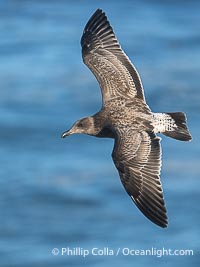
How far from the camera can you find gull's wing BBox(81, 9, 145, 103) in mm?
14648

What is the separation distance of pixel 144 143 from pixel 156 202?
0.67m

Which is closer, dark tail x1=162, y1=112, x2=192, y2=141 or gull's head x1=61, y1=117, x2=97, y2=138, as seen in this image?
dark tail x1=162, y1=112, x2=192, y2=141

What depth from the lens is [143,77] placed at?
81.5 ft

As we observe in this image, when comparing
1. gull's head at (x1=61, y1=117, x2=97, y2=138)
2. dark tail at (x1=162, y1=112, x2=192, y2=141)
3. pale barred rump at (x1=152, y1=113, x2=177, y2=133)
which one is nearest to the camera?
pale barred rump at (x1=152, y1=113, x2=177, y2=133)

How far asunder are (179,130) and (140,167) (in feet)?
2.79

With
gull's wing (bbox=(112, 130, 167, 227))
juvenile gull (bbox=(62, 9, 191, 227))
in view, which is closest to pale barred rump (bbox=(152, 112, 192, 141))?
juvenile gull (bbox=(62, 9, 191, 227))

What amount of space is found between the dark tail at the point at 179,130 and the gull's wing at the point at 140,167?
1.43 ft

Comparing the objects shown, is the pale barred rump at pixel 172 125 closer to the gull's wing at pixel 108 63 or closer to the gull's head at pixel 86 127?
the gull's wing at pixel 108 63

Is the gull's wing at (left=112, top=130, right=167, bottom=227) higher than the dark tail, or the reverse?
the dark tail

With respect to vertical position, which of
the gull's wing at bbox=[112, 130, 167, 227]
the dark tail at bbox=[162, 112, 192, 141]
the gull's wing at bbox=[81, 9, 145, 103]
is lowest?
the gull's wing at bbox=[112, 130, 167, 227]

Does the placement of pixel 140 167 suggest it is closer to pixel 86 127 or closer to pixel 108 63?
pixel 86 127

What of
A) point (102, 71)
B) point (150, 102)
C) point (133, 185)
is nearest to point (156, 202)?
point (133, 185)

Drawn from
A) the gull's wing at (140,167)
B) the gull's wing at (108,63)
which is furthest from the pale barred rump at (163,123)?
the gull's wing at (108,63)

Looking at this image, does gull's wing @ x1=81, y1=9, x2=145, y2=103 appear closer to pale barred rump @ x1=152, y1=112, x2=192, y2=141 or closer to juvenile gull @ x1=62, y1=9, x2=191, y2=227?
juvenile gull @ x1=62, y1=9, x2=191, y2=227
